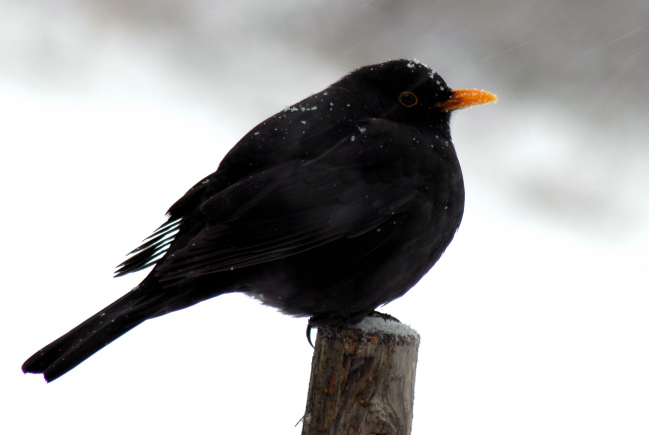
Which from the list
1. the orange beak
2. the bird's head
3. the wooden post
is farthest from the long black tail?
the orange beak

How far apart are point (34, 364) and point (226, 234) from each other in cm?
101

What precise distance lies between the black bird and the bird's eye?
0.97ft

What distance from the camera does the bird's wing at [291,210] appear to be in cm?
307

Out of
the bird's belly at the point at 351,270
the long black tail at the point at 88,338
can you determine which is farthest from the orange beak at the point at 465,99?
the long black tail at the point at 88,338

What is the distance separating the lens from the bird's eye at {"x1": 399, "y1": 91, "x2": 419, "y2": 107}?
383 cm

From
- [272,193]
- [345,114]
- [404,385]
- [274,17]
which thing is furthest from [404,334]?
[274,17]

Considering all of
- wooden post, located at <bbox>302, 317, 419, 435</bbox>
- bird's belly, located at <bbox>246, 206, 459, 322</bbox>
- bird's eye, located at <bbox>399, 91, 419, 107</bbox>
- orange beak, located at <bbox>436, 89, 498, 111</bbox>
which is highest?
orange beak, located at <bbox>436, 89, 498, 111</bbox>

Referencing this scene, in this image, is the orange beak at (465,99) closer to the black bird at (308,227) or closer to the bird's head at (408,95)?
the bird's head at (408,95)

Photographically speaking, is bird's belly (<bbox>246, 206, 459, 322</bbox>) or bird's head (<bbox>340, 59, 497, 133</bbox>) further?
bird's head (<bbox>340, 59, 497, 133</bbox>)

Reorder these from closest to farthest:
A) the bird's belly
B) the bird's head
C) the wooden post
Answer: the wooden post, the bird's belly, the bird's head

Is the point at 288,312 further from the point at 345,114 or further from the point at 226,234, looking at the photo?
the point at 345,114

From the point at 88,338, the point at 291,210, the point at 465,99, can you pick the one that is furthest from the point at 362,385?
the point at 465,99

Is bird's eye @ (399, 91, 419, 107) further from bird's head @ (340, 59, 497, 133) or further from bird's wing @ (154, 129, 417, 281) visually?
bird's wing @ (154, 129, 417, 281)

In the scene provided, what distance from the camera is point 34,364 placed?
10.0 ft
